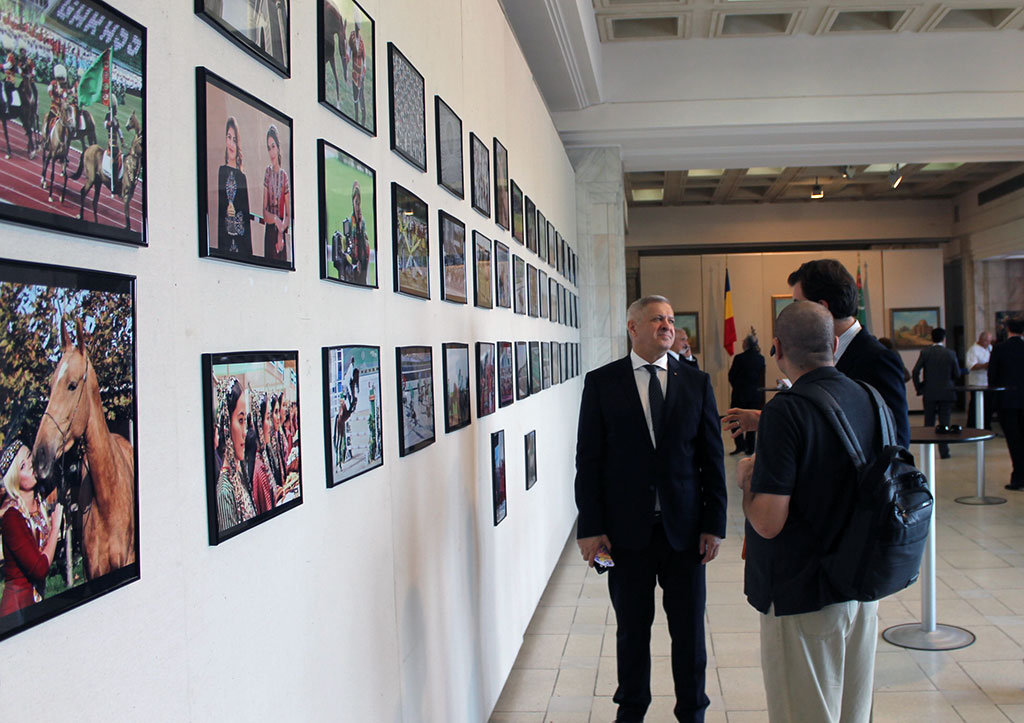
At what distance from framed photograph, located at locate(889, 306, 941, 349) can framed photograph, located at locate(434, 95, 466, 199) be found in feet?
60.4

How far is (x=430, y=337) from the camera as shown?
299cm

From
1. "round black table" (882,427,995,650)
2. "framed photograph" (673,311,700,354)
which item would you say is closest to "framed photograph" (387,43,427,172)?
"round black table" (882,427,995,650)

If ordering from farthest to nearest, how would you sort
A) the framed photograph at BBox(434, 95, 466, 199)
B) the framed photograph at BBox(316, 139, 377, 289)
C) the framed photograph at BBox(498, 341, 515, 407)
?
the framed photograph at BBox(498, 341, 515, 407) → the framed photograph at BBox(434, 95, 466, 199) → the framed photograph at BBox(316, 139, 377, 289)

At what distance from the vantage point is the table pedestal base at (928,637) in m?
4.84

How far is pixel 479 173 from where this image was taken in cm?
389

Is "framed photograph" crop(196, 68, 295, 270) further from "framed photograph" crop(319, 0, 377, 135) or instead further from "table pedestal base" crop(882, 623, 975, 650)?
"table pedestal base" crop(882, 623, 975, 650)

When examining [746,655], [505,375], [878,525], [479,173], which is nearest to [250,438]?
[878,525]

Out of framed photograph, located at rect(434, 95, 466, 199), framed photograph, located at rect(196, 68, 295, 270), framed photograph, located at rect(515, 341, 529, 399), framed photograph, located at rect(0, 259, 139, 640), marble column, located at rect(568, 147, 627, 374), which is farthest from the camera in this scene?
marble column, located at rect(568, 147, 627, 374)

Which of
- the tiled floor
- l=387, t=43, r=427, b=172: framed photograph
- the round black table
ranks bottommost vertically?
the tiled floor

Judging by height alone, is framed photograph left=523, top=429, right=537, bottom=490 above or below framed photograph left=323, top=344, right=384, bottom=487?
below

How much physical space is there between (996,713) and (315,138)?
4.02 m

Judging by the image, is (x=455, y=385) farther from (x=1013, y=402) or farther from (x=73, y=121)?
(x=1013, y=402)

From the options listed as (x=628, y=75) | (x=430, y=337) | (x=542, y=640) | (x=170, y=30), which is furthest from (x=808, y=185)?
(x=170, y=30)

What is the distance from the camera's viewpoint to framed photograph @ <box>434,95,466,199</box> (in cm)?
312
